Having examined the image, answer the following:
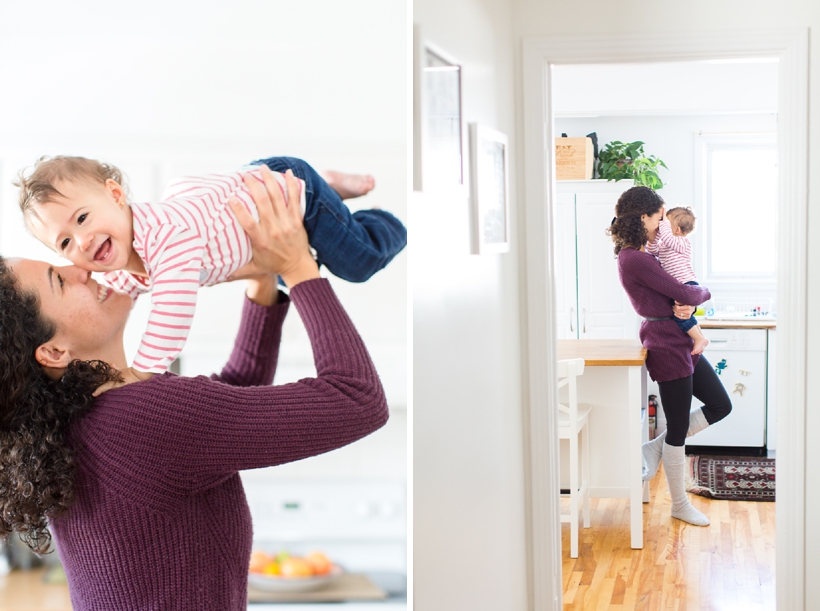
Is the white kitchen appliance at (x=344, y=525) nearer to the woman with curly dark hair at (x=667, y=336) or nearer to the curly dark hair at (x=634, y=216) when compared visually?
the woman with curly dark hair at (x=667, y=336)

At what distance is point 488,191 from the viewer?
1740 mm

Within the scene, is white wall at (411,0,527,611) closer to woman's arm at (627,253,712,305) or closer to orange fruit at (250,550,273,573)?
orange fruit at (250,550,273,573)

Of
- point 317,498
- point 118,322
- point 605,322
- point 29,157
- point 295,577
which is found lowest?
point 295,577

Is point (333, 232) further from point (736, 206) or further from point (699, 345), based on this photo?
point (736, 206)

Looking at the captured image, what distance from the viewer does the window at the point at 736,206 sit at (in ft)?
16.5

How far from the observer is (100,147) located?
208 centimetres

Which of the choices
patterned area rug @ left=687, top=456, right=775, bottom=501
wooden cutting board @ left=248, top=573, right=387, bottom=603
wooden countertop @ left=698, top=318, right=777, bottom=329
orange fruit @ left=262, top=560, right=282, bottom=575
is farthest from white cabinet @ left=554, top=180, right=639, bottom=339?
orange fruit @ left=262, top=560, right=282, bottom=575

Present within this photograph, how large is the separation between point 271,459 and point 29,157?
1611 mm

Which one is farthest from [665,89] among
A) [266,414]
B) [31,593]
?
[266,414]

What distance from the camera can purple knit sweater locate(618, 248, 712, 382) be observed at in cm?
324

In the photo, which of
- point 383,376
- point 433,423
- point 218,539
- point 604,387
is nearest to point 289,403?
point 218,539

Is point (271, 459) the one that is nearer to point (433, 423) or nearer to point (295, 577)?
point (433, 423)

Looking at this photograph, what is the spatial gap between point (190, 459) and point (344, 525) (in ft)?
5.26

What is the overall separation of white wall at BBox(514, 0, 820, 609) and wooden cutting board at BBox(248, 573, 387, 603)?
1.29 metres
